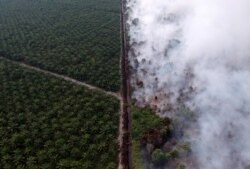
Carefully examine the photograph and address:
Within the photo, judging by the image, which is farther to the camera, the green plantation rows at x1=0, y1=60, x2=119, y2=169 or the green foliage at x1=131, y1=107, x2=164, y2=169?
the green foliage at x1=131, y1=107, x2=164, y2=169

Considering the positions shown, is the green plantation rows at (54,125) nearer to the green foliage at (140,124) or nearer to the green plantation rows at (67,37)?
the green foliage at (140,124)

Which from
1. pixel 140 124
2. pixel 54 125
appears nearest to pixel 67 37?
pixel 54 125

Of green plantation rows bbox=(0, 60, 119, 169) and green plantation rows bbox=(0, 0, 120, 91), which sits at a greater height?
green plantation rows bbox=(0, 0, 120, 91)

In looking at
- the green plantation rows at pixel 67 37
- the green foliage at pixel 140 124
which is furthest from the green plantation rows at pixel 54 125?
the green plantation rows at pixel 67 37

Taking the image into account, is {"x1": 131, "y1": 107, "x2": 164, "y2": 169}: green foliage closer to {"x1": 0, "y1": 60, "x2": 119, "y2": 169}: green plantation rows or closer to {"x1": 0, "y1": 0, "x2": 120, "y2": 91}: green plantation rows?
{"x1": 0, "y1": 60, "x2": 119, "y2": 169}: green plantation rows

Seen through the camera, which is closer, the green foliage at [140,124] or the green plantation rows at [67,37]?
the green foliage at [140,124]

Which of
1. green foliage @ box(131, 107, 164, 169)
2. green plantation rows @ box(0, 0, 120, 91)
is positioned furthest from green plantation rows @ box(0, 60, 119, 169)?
green plantation rows @ box(0, 0, 120, 91)
